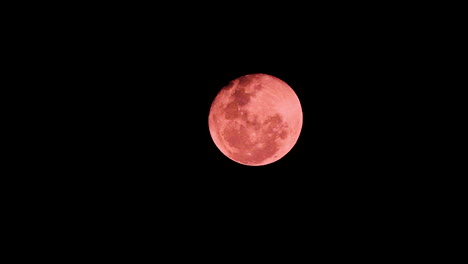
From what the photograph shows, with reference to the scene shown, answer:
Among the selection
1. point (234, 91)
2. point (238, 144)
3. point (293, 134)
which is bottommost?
point (238, 144)

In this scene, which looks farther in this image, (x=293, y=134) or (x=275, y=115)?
(x=293, y=134)

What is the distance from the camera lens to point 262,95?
3066 millimetres

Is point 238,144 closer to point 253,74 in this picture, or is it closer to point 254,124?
point 254,124

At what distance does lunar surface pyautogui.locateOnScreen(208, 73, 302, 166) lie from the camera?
9.98 feet

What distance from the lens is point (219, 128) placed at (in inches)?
128

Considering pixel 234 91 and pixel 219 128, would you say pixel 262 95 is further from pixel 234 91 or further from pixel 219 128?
pixel 219 128

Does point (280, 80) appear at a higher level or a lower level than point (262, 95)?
higher

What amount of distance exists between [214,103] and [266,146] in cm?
83

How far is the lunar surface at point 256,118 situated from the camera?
304 cm

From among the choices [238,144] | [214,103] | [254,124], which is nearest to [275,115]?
[254,124]

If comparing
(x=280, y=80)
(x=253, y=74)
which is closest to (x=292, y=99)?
(x=280, y=80)

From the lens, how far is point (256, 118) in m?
3.02

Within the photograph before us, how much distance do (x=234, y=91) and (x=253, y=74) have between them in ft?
1.18

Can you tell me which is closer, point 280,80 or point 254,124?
point 254,124
